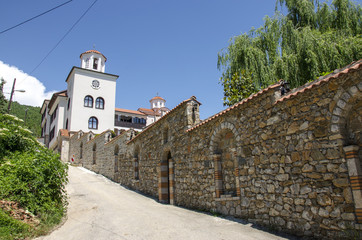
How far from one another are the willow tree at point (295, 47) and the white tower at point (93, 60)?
2733 centimetres

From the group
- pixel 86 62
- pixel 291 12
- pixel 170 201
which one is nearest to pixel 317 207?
pixel 170 201

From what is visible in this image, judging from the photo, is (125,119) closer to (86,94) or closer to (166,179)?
(86,94)

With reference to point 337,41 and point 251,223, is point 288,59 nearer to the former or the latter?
point 337,41

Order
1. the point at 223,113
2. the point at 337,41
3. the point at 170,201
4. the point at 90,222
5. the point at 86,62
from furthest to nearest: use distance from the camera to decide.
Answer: the point at 86,62
the point at 337,41
the point at 170,201
the point at 223,113
the point at 90,222

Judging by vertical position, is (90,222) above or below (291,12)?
below

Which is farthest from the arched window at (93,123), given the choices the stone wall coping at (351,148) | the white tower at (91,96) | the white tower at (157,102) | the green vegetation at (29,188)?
the stone wall coping at (351,148)

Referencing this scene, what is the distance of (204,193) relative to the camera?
8.05 m

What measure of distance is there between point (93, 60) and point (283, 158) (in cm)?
3774

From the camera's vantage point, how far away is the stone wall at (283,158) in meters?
4.30

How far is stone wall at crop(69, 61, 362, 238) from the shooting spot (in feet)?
14.1

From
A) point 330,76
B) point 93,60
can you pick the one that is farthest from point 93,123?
point 330,76

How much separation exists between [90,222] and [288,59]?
11.6m

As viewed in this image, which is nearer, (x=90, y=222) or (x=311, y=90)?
(x=311, y=90)

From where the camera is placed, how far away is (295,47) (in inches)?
514
